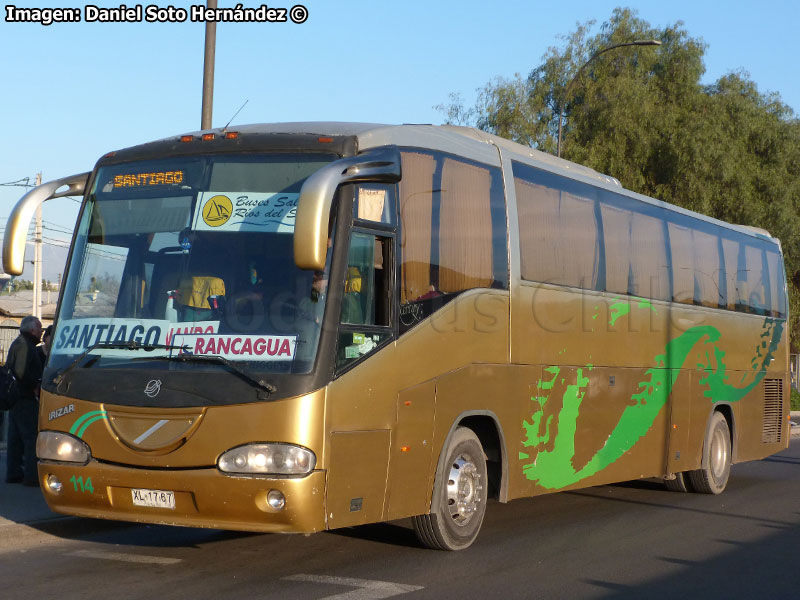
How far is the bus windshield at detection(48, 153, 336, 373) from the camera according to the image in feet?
25.2

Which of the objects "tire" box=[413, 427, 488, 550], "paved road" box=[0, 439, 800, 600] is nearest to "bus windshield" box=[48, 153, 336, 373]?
"paved road" box=[0, 439, 800, 600]

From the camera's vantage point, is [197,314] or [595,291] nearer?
[197,314]

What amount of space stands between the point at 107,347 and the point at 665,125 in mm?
32436

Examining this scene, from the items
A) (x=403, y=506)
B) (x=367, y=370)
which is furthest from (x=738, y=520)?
(x=367, y=370)

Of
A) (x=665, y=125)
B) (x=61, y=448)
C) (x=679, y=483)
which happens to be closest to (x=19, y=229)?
(x=61, y=448)

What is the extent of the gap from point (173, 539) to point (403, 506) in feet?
8.54

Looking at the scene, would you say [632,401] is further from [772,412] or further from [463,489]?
[772,412]

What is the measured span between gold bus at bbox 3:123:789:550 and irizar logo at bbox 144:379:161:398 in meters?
0.02

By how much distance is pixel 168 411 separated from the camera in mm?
7625

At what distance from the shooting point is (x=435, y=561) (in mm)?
8781

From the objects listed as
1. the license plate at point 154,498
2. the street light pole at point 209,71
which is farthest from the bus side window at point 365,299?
the street light pole at point 209,71

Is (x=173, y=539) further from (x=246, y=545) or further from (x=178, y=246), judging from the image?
(x=178, y=246)

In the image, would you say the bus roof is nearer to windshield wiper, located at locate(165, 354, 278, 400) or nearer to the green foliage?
windshield wiper, located at locate(165, 354, 278, 400)

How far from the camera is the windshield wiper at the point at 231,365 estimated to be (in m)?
7.47
